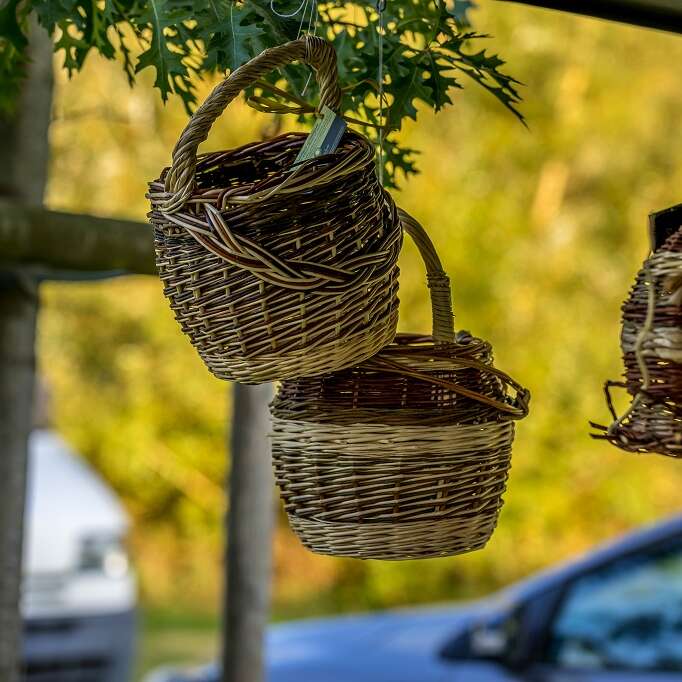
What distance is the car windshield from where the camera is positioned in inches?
150

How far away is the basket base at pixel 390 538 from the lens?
140 cm

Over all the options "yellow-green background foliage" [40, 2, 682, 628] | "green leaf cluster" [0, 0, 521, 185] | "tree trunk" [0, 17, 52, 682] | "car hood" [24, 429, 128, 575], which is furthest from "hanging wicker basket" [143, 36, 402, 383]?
"yellow-green background foliage" [40, 2, 682, 628]

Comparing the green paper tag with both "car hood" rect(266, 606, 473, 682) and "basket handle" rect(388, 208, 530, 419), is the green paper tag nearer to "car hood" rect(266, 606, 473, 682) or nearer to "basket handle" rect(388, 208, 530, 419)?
"basket handle" rect(388, 208, 530, 419)

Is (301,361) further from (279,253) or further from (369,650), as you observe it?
(369,650)

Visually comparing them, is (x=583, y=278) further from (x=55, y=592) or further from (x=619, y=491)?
(x=55, y=592)

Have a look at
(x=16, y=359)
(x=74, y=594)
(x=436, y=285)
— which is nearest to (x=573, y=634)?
(x=16, y=359)

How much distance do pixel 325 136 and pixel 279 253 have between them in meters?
0.14

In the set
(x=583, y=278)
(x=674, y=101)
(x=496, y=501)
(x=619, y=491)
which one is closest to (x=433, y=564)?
(x=619, y=491)

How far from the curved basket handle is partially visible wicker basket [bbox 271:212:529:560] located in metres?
0.10

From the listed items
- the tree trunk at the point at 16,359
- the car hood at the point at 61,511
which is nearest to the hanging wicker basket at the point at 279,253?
the tree trunk at the point at 16,359

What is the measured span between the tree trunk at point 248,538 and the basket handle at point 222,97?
5.61 ft

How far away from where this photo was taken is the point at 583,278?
28.3 feet

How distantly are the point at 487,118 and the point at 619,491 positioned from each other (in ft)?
9.32

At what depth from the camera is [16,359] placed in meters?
2.70
